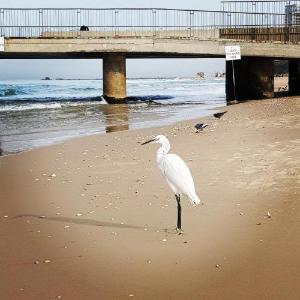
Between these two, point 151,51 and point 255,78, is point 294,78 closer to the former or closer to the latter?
point 255,78

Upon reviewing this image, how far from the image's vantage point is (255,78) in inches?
1105

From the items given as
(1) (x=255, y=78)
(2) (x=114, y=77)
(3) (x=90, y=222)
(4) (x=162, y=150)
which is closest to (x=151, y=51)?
(2) (x=114, y=77)

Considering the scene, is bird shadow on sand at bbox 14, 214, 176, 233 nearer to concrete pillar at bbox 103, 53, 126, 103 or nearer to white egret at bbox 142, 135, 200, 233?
white egret at bbox 142, 135, 200, 233

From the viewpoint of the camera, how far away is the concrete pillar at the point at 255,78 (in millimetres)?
27719

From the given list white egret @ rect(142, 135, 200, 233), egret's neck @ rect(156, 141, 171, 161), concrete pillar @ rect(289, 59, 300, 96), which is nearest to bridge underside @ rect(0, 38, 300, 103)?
concrete pillar @ rect(289, 59, 300, 96)

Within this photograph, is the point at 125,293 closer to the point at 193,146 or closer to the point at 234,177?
the point at 234,177

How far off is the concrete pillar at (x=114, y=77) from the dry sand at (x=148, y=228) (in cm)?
1815

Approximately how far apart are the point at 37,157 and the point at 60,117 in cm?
1061

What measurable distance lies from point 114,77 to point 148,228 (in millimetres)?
22870

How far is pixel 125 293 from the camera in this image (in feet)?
12.4

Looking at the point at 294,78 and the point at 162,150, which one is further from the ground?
the point at 294,78

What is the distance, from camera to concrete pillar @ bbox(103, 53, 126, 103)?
89.4 ft

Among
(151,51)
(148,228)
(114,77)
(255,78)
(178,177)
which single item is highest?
(151,51)

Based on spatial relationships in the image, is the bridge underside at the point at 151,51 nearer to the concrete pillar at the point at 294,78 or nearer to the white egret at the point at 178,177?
the concrete pillar at the point at 294,78
